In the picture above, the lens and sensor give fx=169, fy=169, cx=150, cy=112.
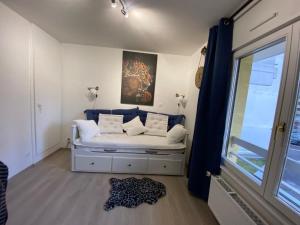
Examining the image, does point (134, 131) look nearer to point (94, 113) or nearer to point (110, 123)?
point (110, 123)

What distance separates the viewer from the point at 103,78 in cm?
380

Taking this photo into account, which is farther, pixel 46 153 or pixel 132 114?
pixel 132 114

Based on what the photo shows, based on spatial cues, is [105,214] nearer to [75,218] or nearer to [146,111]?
[75,218]

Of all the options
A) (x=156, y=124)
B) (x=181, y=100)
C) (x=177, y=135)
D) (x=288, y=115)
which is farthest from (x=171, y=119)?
(x=288, y=115)

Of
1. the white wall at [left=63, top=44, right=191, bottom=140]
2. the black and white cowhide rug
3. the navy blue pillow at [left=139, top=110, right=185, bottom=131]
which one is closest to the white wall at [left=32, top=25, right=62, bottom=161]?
the white wall at [left=63, top=44, right=191, bottom=140]

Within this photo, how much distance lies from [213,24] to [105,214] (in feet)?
8.95

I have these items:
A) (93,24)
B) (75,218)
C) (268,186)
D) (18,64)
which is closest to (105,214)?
(75,218)

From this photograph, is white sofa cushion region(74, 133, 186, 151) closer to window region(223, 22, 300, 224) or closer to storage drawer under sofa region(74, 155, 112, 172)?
storage drawer under sofa region(74, 155, 112, 172)

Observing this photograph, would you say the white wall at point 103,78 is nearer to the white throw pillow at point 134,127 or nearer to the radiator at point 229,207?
the white throw pillow at point 134,127

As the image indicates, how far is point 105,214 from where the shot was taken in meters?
1.91

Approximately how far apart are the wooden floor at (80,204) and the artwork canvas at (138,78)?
180 centimetres

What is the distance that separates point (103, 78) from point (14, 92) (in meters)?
1.70

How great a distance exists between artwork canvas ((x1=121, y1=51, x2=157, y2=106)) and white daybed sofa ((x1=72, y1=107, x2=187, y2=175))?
1153mm

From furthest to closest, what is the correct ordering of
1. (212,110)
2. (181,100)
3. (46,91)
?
1. (181,100)
2. (46,91)
3. (212,110)
